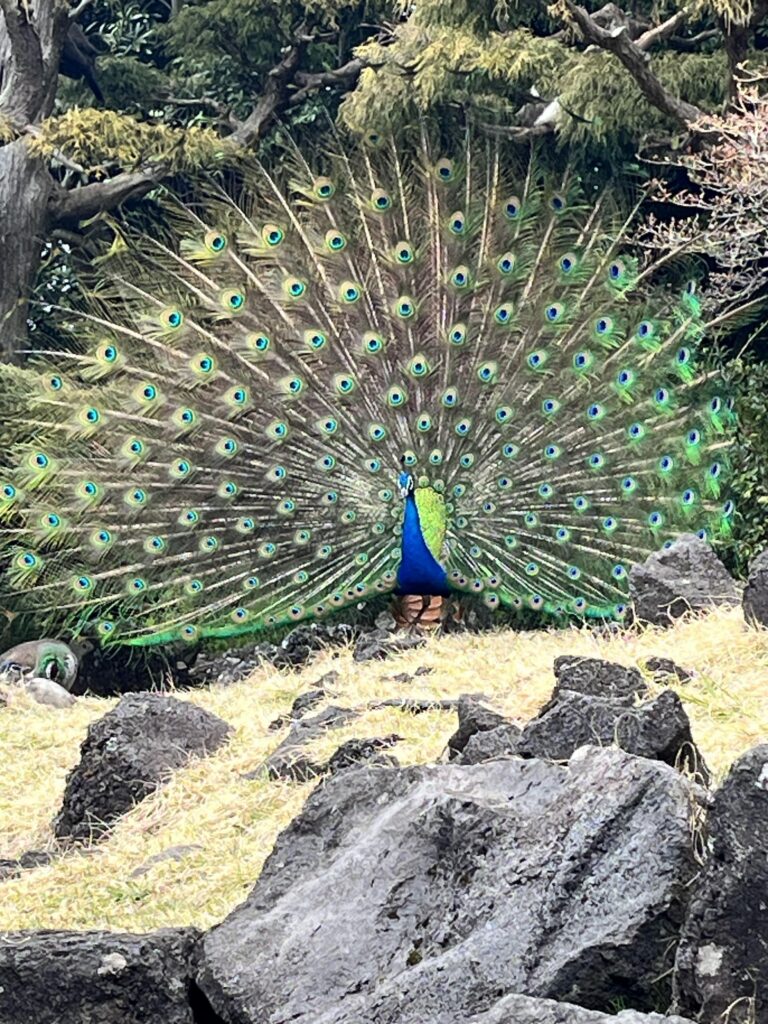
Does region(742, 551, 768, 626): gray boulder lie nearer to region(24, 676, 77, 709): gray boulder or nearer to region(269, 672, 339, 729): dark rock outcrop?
region(269, 672, 339, 729): dark rock outcrop

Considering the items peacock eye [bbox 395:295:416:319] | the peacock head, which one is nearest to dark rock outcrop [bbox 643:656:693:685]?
the peacock head

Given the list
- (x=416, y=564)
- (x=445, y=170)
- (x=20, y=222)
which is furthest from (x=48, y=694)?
(x=20, y=222)

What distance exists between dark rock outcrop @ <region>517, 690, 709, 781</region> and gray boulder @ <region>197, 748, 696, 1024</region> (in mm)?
326

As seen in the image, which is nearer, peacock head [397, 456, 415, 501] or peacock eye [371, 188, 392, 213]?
peacock head [397, 456, 415, 501]

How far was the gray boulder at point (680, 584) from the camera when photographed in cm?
712

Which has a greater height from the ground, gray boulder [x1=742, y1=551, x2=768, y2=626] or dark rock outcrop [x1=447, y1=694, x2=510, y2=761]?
dark rock outcrop [x1=447, y1=694, x2=510, y2=761]

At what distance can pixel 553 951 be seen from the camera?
292 centimetres

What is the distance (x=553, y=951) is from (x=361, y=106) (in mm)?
9878

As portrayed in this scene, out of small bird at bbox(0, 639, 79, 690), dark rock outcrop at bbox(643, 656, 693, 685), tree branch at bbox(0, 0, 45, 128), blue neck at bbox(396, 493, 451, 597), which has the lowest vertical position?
small bird at bbox(0, 639, 79, 690)

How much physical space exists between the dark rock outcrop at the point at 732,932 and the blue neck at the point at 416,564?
6667mm

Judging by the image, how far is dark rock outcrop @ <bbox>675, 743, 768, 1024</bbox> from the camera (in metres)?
2.71

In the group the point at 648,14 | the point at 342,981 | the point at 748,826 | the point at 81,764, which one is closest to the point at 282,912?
the point at 342,981

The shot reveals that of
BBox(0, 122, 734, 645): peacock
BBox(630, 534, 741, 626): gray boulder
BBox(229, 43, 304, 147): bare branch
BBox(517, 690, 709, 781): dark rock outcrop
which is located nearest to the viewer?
BBox(517, 690, 709, 781): dark rock outcrop

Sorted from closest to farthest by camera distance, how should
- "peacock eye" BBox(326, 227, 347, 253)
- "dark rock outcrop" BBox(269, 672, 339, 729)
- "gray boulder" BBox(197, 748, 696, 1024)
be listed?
"gray boulder" BBox(197, 748, 696, 1024), "dark rock outcrop" BBox(269, 672, 339, 729), "peacock eye" BBox(326, 227, 347, 253)
